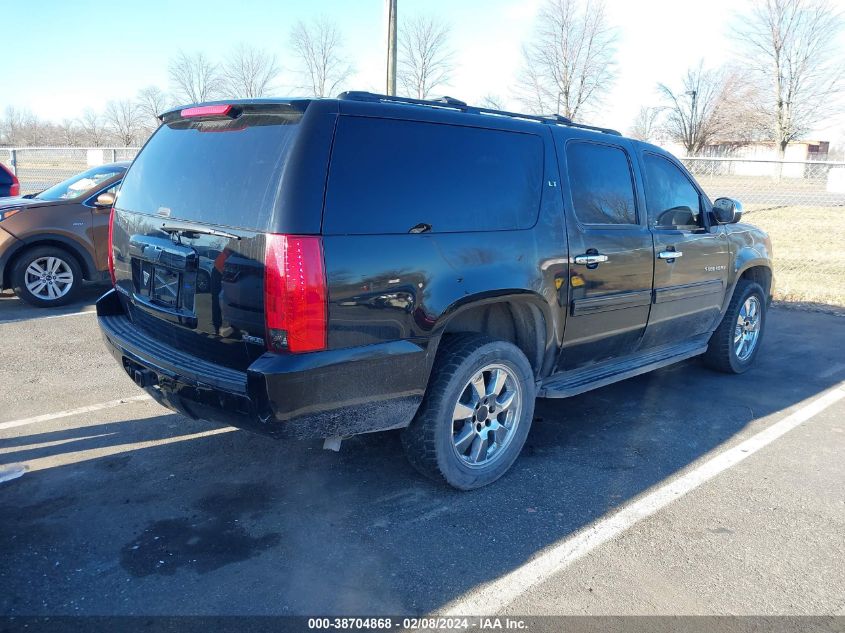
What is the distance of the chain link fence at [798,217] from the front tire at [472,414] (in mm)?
6785

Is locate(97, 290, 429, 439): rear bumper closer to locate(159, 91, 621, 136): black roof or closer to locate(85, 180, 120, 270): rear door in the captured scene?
locate(159, 91, 621, 136): black roof

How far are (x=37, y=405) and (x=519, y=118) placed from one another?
3.77 meters

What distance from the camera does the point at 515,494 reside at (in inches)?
144

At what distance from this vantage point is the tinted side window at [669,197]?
477cm

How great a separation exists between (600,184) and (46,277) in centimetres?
653

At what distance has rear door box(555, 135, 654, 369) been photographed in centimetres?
405

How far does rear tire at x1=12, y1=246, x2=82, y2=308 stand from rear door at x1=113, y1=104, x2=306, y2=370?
4.85 meters

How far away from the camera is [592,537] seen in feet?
10.6

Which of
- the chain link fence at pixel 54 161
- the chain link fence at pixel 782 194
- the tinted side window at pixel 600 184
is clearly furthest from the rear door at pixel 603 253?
the chain link fence at pixel 54 161

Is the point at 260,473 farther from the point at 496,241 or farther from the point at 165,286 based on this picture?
the point at 496,241

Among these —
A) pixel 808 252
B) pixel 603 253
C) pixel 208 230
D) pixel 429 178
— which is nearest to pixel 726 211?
pixel 603 253

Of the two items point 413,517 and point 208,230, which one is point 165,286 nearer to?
point 208,230

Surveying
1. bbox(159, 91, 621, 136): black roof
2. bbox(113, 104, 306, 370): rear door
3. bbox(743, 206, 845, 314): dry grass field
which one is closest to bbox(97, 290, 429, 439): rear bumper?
bbox(113, 104, 306, 370): rear door

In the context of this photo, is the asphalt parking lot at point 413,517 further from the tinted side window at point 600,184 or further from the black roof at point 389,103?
the black roof at point 389,103
